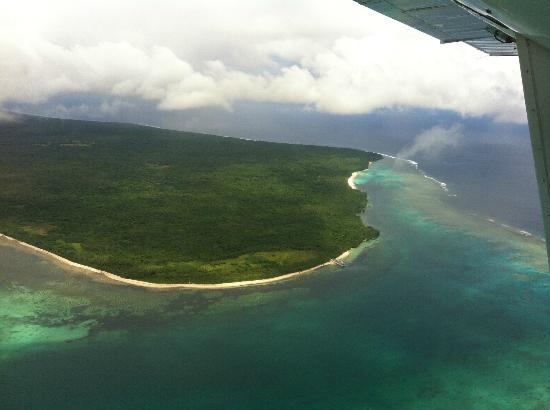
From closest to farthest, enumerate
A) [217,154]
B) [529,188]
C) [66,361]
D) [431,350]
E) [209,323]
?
[66,361], [431,350], [209,323], [529,188], [217,154]

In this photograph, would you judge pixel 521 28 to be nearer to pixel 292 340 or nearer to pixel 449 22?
pixel 449 22

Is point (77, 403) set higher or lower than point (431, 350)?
higher

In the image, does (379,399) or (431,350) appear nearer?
(379,399)

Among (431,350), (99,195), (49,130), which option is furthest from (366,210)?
(49,130)

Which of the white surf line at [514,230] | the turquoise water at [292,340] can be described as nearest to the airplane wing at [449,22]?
the turquoise water at [292,340]

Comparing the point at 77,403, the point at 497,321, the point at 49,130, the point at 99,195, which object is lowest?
the point at 497,321

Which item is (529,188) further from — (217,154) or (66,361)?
(66,361)

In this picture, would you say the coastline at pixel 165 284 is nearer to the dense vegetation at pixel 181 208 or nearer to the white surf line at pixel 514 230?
the dense vegetation at pixel 181 208

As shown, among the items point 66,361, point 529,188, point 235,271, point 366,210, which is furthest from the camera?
point 529,188
